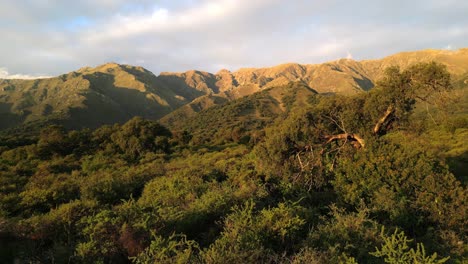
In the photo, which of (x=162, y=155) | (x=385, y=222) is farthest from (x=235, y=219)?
(x=162, y=155)

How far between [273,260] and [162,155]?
1421 inches

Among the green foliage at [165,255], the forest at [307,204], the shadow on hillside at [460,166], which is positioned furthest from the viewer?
the shadow on hillside at [460,166]

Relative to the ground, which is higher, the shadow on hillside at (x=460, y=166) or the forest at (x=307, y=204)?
the forest at (x=307, y=204)

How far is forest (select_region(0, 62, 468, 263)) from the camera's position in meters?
9.59

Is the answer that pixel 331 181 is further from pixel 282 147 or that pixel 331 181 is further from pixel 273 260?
pixel 273 260

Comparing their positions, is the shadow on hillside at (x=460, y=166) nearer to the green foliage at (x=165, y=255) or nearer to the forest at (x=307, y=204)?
the forest at (x=307, y=204)

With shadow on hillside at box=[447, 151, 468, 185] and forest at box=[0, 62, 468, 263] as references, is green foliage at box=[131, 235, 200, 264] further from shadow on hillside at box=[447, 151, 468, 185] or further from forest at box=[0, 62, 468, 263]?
shadow on hillside at box=[447, 151, 468, 185]

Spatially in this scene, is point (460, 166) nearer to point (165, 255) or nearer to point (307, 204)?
point (307, 204)

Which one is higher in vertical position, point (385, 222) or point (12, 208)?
point (12, 208)

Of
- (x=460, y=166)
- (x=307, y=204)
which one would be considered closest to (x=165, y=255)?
(x=307, y=204)

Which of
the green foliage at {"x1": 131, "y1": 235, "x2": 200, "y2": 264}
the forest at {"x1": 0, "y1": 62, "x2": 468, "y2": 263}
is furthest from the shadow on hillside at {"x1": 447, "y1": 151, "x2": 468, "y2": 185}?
the green foliage at {"x1": 131, "y1": 235, "x2": 200, "y2": 264}

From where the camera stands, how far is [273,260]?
29.0 feet

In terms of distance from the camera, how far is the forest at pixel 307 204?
959 cm

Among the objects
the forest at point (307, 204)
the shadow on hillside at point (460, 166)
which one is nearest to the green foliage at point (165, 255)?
the forest at point (307, 204)
